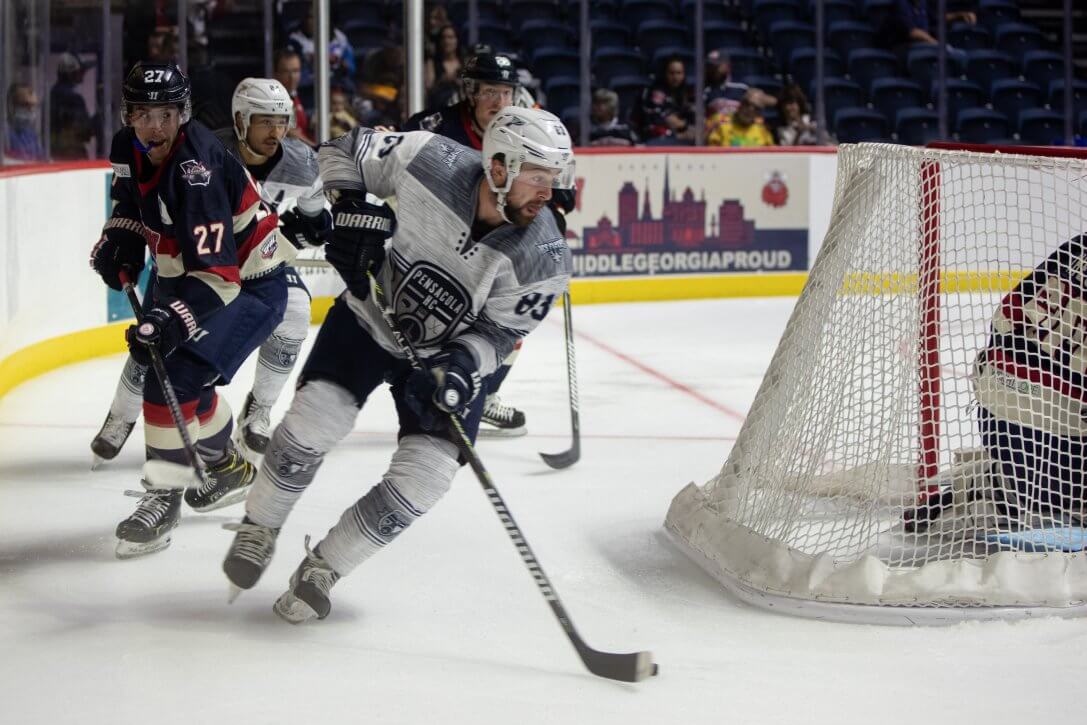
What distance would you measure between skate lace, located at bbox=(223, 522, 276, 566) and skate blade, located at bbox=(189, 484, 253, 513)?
34.1 inches

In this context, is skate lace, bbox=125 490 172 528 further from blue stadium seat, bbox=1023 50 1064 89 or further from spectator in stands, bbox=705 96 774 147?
blue stadium seat, bbox=1023 50 1064 89

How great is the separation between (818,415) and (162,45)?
456cm

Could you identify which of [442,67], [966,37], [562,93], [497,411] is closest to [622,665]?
[497,411]

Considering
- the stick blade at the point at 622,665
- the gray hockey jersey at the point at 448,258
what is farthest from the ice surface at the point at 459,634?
the gray hockey jersey at the point at 448,258

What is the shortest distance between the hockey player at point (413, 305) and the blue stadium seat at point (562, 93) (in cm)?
600

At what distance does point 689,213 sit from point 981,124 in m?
2.54

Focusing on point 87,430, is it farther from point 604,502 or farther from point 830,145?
point 830,145

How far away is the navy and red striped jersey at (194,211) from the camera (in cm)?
319

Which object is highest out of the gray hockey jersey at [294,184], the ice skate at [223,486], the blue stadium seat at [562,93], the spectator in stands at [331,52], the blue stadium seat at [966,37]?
the blue stadium seat at [966,37]

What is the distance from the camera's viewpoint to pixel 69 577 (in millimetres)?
3170

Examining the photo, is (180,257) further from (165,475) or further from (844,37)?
(844,37)

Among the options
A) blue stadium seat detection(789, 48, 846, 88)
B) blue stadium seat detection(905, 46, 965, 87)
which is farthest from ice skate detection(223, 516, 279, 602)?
blue stadium seat detection(905, 46, 965, 87)

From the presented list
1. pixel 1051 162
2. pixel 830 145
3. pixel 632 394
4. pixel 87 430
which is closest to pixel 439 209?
pixel 1051 162

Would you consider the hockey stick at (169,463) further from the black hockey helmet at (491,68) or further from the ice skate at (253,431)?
the black hockey helmet at (491,68)
